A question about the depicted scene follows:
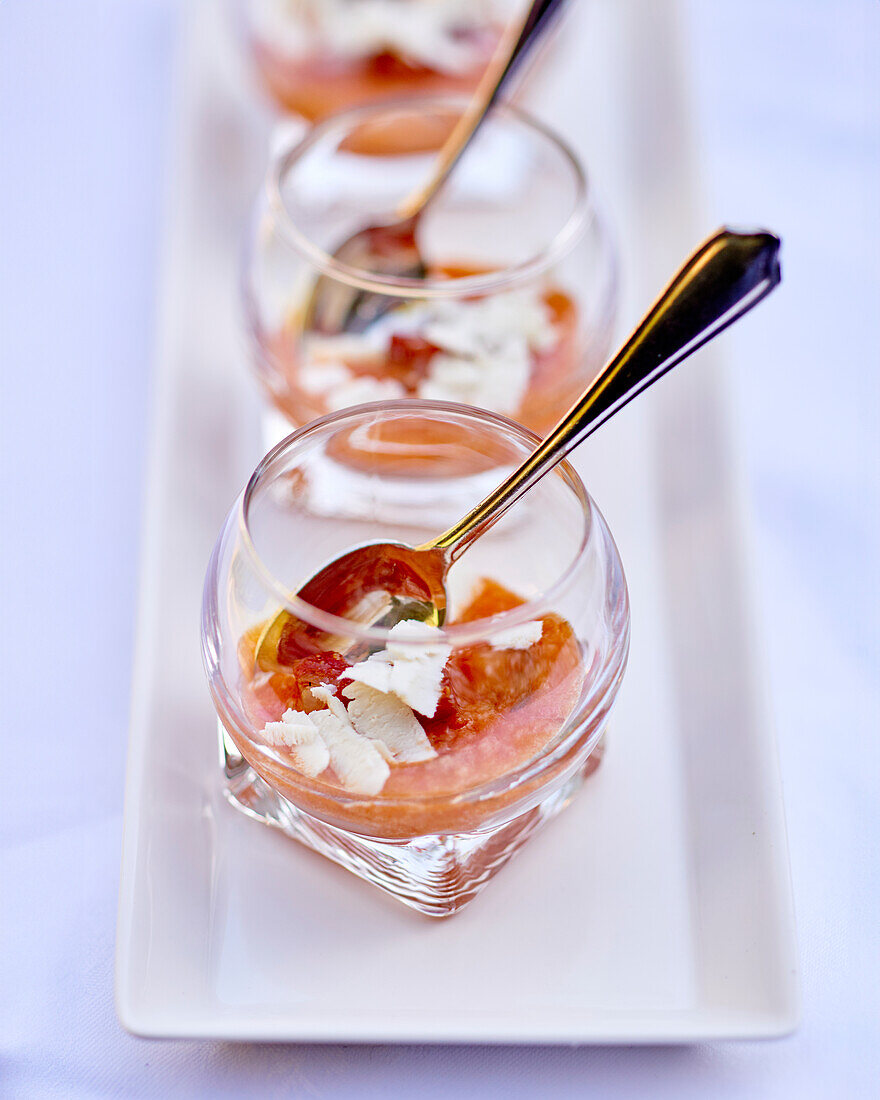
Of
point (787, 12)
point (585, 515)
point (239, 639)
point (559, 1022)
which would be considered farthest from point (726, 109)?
point (559, 1022)

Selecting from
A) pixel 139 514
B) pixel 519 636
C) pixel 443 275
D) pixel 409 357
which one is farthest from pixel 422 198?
pixel 519 636

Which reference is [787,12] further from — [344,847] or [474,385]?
[344,847]

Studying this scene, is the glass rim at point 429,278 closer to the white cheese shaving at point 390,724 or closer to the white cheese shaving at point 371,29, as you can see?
the white cheese shaving at point 371,29

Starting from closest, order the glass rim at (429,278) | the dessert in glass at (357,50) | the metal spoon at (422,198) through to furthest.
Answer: the glass rim at (429,278)
the metal spoon at (422,198)
the dessert in glass at (357,50)

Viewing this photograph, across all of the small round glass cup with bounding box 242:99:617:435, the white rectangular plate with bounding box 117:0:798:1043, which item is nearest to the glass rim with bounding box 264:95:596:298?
the small round glass cup with bounding box 242:99:617:435

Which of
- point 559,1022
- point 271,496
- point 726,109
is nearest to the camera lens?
point 559,1022

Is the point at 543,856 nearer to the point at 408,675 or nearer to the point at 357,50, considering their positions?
the point at 408,675

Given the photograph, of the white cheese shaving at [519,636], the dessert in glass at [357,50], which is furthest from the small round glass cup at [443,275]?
the white cheese shaving at [519,636]
